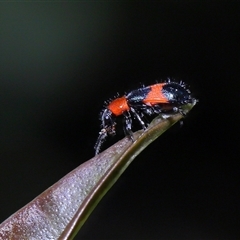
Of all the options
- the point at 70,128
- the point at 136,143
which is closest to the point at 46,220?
the point at 136,143

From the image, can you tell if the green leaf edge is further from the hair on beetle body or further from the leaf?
the hair on beetle body

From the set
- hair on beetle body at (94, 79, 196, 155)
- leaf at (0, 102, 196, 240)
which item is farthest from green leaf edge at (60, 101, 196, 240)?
hair on beetle body at (94, 79, 196, 155)

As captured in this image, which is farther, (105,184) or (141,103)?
(141,103)

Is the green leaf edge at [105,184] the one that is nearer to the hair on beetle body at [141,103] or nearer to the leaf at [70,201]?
the leaf at [70,201]

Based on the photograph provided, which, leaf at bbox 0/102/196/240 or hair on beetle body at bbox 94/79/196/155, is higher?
hair on beetle body at bbox 94/79/196/155

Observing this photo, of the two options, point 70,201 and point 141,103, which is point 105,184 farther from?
point 141,103

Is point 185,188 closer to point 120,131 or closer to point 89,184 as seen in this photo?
point 120,131

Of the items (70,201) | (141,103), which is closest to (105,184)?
(70,201)
